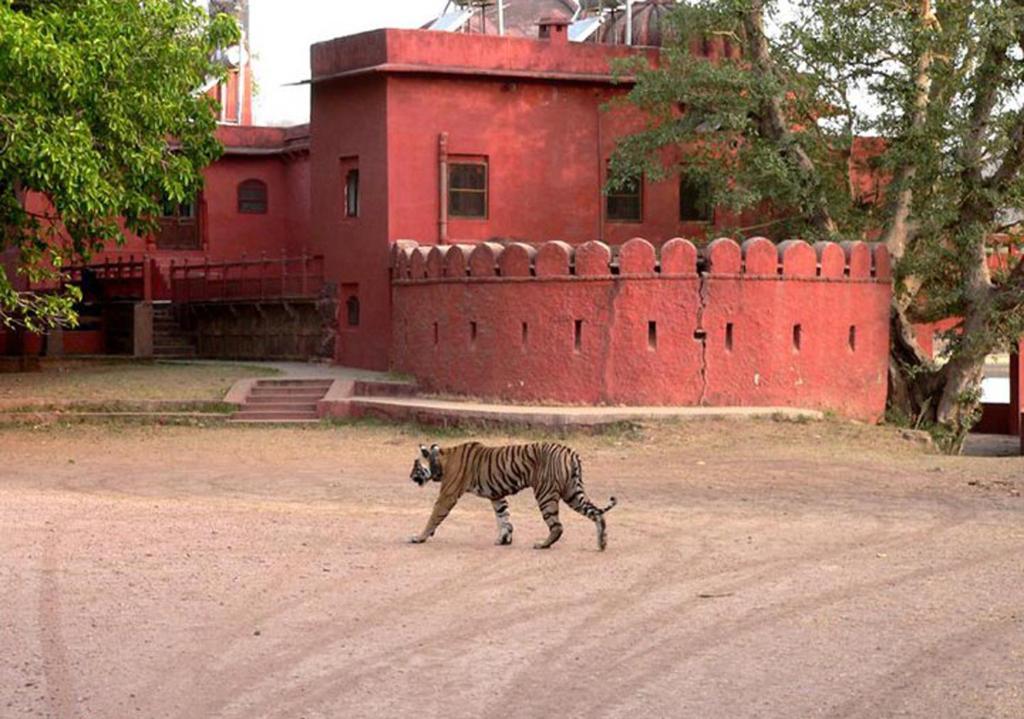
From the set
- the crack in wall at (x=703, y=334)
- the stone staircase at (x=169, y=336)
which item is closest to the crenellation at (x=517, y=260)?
the crack in wall at (x=703, y=334)

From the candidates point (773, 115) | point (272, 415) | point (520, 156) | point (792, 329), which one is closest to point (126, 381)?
point (272, 415)

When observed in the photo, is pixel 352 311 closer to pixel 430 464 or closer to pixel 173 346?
pixel 173 346

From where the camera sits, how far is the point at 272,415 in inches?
997

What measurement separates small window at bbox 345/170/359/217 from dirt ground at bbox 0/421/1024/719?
38.1 ft

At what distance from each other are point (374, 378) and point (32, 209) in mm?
11430

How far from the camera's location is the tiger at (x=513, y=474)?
475 inches

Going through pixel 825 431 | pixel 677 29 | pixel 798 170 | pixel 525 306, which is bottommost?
pixel 825 431

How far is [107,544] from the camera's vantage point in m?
12.7

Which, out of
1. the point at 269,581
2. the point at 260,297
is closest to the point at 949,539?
the point at 269,581

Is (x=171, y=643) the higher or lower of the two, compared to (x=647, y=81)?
lower

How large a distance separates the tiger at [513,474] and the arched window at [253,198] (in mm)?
26214

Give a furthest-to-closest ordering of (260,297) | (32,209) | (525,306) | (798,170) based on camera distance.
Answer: (32,209), (260,297), (798,170), (525,306)

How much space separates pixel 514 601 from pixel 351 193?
19.9 metres

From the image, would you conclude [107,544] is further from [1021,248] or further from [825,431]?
[1021,248]
